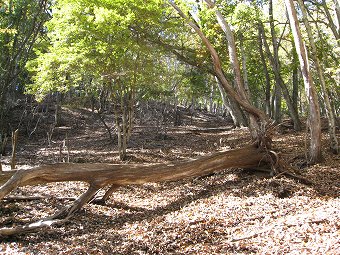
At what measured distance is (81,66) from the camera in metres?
11.3

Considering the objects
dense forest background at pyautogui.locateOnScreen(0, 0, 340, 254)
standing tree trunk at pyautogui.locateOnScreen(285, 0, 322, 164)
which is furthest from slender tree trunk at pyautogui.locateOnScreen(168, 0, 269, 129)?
standing tree trunk at pyautogui.locateOnScreen(285, 0, 322, 164)

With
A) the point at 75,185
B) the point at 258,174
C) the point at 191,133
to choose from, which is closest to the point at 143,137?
the point at 191,133

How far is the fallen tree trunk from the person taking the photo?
21.6 feet

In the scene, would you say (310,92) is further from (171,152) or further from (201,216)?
(171,152)

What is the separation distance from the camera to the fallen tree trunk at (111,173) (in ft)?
21.6

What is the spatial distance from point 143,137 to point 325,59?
10.6m

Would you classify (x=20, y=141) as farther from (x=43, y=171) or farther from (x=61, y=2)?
(x=43, y=171)

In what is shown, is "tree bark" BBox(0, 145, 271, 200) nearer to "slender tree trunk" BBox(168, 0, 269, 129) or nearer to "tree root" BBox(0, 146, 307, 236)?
"tree root" BBox(0, 146, 307, 236)

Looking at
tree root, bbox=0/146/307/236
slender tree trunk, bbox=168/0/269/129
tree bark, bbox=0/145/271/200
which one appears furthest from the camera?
slender tree trunk, bbox=168/0/269/129

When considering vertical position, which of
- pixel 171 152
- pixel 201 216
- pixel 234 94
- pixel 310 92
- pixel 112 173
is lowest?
pixel 201 216

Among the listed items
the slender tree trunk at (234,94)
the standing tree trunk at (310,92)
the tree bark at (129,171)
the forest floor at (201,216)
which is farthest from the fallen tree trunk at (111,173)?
the slender tree trunk at (234,94)

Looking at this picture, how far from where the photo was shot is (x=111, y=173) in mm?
7750

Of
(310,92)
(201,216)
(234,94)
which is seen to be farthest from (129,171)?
(310,92)

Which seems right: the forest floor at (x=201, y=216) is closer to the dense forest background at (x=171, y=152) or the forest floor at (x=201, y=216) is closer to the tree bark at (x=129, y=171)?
the dense forest background at (x=171, y=152)
